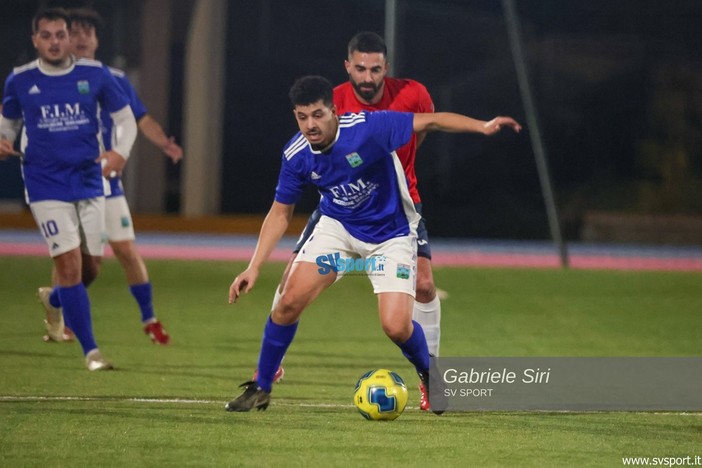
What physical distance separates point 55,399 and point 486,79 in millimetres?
17578

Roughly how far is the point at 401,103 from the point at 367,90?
9.5 inches

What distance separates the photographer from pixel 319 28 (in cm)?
2295

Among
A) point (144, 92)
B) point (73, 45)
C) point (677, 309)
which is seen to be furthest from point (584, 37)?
point (73, 45)

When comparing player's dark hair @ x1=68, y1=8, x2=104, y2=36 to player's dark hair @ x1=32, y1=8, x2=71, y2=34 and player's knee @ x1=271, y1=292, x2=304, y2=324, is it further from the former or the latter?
player's knee @ x1=271, y1=292, x2=304, y2=324

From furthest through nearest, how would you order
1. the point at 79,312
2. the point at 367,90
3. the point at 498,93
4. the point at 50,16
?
the point at 498,93 → the point at 79,312 → the point at 50,16 → the point at 367,90

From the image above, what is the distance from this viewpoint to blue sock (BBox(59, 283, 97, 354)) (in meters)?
7.97

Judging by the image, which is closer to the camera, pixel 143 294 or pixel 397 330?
pixel 397 330

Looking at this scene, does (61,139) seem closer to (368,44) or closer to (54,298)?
(54,298)

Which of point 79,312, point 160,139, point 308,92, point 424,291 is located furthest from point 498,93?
point 308,92

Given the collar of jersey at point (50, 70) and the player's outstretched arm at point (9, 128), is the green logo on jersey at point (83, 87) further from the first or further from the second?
the player's outstretched arm at point (9, 128)

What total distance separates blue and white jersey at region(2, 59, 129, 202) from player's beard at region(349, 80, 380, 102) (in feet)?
6.13

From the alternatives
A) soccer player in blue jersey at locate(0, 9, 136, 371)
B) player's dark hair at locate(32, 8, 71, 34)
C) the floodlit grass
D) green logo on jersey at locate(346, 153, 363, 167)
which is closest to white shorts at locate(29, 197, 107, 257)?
soccer player in blue jersey at locate(0, 9, 136, 371)

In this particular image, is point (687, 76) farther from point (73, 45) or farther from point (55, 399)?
point (55, 399)

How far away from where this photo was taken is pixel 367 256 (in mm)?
6617
